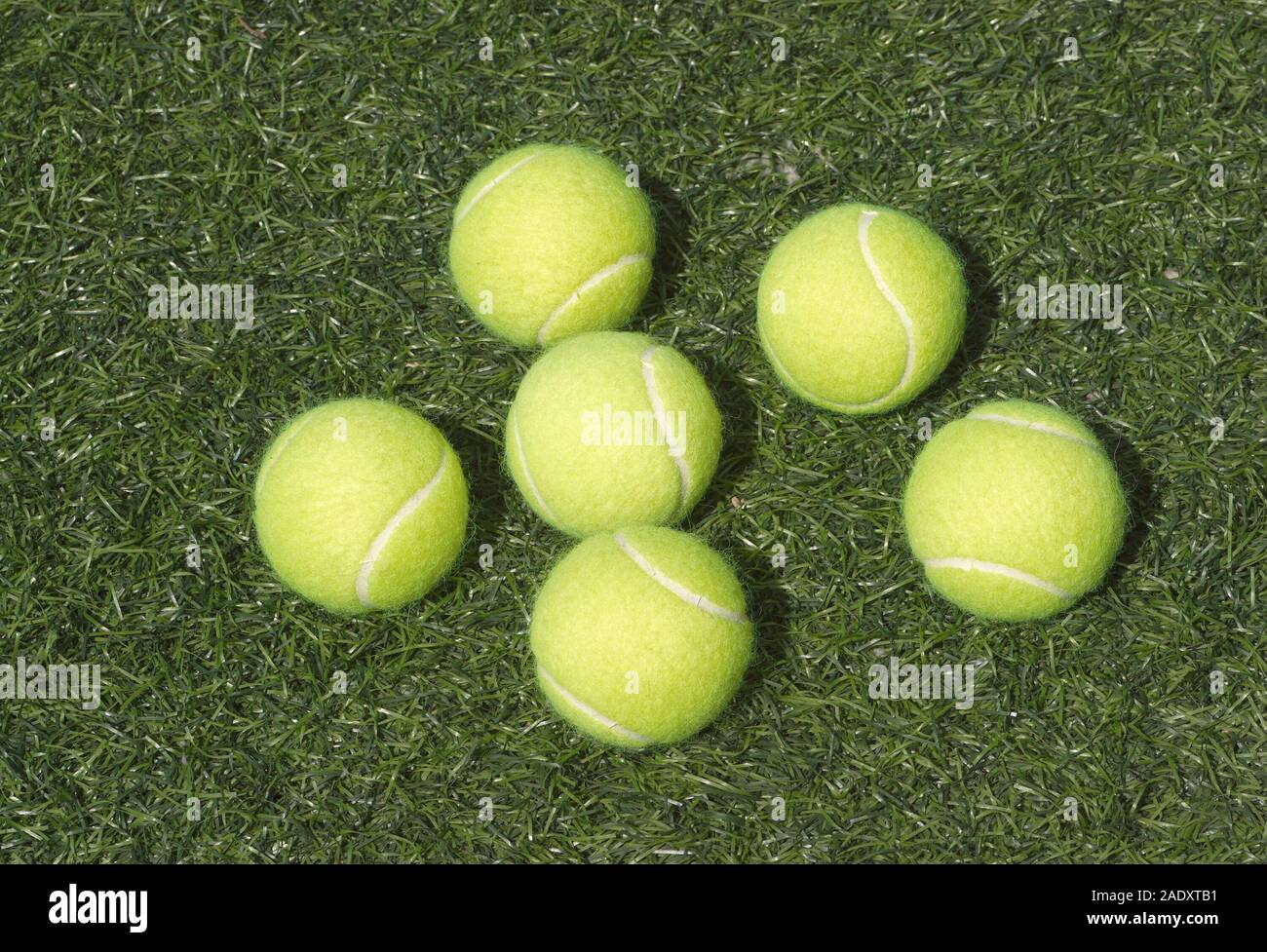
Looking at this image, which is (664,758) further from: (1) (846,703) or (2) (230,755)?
(2) (230,755)

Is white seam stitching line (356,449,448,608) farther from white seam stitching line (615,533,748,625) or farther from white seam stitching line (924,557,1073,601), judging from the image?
white seam stitching line (924,557,1073,601)

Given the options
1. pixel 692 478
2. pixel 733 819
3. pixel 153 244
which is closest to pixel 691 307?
pixel 692 478

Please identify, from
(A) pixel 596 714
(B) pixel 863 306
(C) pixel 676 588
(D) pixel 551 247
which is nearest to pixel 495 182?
(D) pixel 551 247

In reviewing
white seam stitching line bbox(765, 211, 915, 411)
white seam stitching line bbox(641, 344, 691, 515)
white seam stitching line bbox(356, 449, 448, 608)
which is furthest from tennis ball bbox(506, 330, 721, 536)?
white seam stitching line bbox(765, 211, 915, 411)

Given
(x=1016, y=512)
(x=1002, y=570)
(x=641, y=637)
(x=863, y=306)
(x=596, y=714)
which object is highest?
(x=863, y=306)

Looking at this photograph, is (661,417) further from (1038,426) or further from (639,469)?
(1038,426)

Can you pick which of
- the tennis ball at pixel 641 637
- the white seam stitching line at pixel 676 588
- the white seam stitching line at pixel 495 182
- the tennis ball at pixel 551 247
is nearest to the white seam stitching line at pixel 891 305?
the tennis ball at pixel 551 247

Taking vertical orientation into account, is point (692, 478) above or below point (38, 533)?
above
